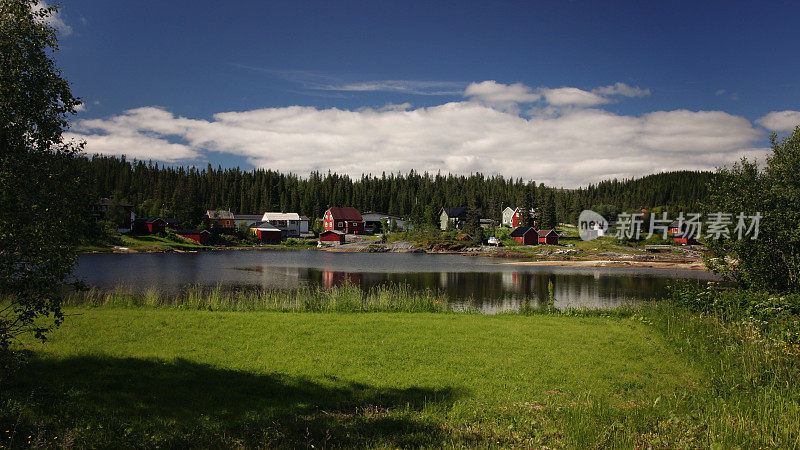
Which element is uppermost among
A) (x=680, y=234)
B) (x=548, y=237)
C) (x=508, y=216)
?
(x=508, y=216)

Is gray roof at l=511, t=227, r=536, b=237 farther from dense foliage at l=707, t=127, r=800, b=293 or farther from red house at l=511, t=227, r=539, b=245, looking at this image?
dense foliage at l=707, t=127, r=800, b=293

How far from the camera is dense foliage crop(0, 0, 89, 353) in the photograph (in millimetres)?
6879

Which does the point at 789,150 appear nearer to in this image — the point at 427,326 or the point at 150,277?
the point at 427,326

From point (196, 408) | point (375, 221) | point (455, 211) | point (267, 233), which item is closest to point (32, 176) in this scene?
point (196, 408)

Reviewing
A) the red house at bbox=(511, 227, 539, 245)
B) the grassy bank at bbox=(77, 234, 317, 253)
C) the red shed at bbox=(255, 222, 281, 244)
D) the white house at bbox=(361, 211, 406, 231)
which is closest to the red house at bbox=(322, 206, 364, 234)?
the grassy bank at bbox=(77, 234, 317, 253)

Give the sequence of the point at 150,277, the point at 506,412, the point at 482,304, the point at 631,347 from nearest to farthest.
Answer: the point at 506,412 < the point at 631,347 < the point at 482,304 < the point at 150,277

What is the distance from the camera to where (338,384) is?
891 cm

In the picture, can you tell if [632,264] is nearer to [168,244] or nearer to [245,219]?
[168,244]

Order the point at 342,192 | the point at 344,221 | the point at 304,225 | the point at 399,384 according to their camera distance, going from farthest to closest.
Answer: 1. the point at 342,192
2. the point at 304,225
3. the point at 344,221
4. the point at 399,384

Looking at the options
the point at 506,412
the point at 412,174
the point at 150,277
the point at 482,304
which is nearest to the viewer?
the point at 506,412

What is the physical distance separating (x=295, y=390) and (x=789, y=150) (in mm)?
18183

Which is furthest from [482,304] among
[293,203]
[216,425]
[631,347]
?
[293,203]

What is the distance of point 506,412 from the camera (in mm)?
7191

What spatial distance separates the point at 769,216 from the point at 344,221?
10912 centimetres
